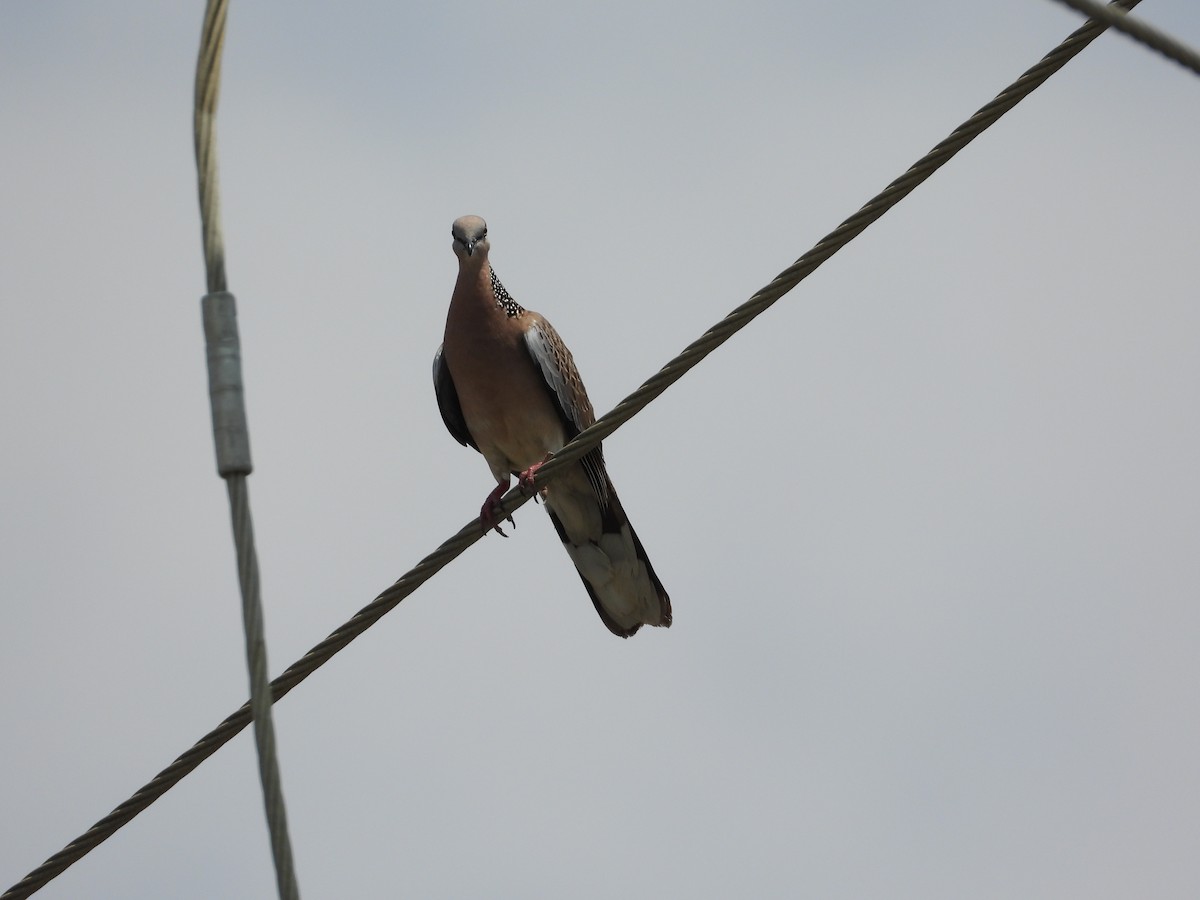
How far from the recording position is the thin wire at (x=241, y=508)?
2.47 meters

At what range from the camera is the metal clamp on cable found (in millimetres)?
2498

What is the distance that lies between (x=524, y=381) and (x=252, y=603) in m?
4.03

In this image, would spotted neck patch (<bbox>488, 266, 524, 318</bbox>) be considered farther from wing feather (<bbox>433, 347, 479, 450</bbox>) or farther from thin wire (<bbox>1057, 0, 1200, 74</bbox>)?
thin wire (<bbox>1057, 0, 1200, 74</bbox>)

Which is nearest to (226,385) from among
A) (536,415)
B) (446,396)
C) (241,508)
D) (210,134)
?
(241,508)

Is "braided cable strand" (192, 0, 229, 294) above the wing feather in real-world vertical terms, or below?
below

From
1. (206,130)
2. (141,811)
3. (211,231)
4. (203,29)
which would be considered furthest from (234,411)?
(141,811)

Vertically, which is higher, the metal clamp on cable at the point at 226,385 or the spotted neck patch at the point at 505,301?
the spotted neck patch at the point at 505,301

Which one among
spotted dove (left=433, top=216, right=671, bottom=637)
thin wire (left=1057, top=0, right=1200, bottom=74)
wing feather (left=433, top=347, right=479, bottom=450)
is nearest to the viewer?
thin wire (left=1057, top=0, right=1200, bottom=74)

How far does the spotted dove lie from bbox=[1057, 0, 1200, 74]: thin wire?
3.68 m

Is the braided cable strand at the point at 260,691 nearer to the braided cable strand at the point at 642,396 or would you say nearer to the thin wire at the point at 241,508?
the thin wire at the point at 241,508

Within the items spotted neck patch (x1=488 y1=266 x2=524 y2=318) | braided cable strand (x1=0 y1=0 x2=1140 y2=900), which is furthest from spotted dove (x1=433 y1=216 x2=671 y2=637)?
braided cable strand (x1=0 y1=0 x2=1140 y2=900)

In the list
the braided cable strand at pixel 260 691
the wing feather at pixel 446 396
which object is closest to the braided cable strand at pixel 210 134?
the braided cable strand at pixel 260 691

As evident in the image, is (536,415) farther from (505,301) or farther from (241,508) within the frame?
(241,508)

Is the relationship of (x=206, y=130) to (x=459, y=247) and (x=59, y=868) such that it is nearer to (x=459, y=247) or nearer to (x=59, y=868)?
(x=59, y=868)
